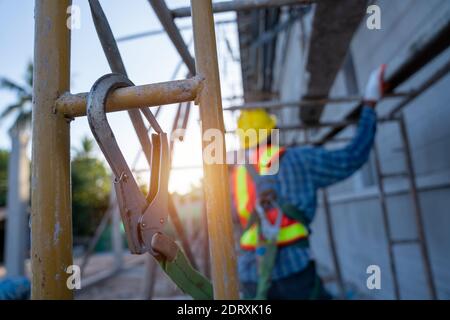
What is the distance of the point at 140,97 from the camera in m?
0.83

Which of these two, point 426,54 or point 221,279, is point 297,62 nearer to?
point 426,54

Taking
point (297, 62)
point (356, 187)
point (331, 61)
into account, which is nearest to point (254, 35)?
point (297, 62)

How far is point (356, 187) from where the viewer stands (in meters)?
5.77

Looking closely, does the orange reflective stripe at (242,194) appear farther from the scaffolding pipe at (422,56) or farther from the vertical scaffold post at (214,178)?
the vertical scaffold post at (214,178)

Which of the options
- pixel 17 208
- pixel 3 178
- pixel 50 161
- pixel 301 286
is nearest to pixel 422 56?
pixel 301 286

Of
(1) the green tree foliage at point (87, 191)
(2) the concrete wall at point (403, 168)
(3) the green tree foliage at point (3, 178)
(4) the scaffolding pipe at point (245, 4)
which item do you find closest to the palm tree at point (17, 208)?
(2) the concrete wall at point (403, 168)

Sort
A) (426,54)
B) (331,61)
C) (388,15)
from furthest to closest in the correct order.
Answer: (388,15) → (331,61) → (426,54)

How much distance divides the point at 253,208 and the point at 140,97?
205cm

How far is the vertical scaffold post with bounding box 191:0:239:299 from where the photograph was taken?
0.79 m

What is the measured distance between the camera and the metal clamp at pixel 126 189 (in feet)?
2.67

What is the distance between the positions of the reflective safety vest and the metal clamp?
168 centimetres

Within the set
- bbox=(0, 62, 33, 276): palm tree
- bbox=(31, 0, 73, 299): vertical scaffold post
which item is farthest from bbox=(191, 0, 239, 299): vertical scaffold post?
bbox=(0, 62, 33, 276): palm tree

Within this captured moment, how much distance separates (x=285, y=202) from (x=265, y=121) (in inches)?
61.5

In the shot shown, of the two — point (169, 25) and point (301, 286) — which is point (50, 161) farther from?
point (301, 286)
